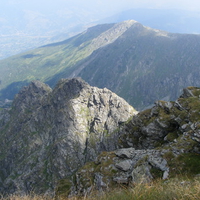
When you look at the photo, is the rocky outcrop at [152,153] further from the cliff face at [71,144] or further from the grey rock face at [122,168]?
the cliff face at [71,144]

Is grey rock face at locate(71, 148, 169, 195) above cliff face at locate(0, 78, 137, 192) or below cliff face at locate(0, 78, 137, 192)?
above

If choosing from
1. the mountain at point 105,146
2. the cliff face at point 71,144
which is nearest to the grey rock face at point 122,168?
the mountain at point 105,146

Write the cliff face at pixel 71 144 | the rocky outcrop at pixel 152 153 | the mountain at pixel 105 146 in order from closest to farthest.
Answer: the rocky outcrop at pixel 152 153, the mountain at pixel 105 146, the cliff face at pixel 71 144

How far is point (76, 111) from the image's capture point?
7574 inches

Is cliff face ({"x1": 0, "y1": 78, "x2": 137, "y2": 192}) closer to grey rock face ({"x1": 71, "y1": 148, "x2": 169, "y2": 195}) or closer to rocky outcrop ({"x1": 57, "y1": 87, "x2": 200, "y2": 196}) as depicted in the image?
rocky outcrop ({"x1": 57, "y1": 87, "x2": 200, "y2": 196})

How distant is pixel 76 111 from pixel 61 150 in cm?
4514

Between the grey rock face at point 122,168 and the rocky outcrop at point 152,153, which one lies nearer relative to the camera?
the rocky outcrop at point 152,153

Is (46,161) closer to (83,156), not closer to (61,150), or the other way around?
(61,150)

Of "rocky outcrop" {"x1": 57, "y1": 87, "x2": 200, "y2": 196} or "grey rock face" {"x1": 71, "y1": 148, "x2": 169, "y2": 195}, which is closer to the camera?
"rocky outcrop" {"x1": 57, "y1": 87, "x2": 200, "y2": 196}

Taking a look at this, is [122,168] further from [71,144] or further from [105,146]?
[71,144]

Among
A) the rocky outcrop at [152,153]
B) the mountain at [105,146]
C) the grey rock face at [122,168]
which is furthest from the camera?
the mountain at [105,146]

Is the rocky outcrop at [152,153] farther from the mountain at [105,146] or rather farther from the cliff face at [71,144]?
the cliff face at [71,144]

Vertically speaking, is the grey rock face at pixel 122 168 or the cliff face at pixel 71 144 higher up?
the grey rock face at pixel 122 168

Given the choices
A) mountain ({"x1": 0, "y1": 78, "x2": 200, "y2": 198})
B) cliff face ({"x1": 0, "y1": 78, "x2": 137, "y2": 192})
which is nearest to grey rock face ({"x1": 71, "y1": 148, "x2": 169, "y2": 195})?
mountain ({"x1": 0, "y1": 78, "x2": 200, "y2": 198})
